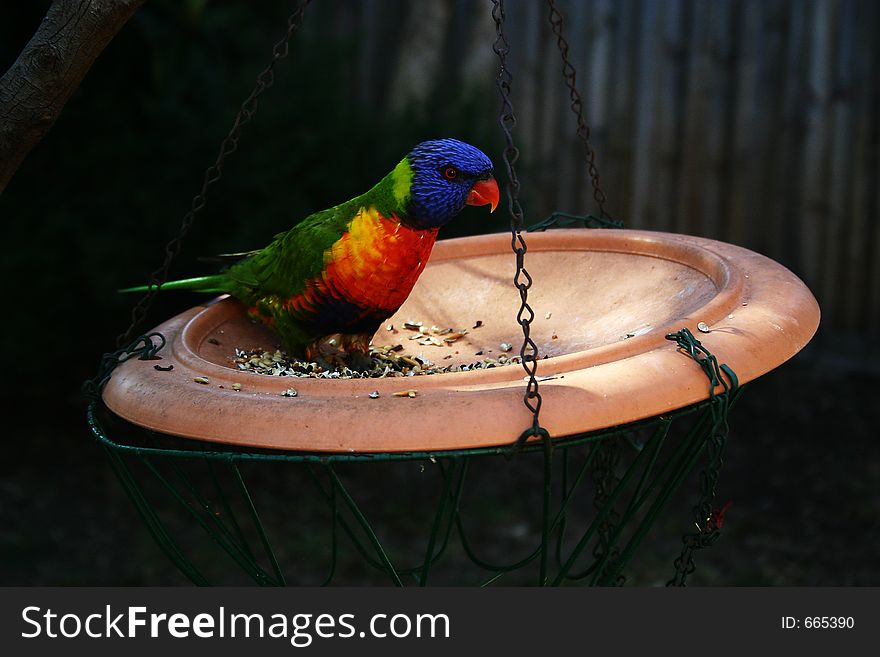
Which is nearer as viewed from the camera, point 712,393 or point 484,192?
point 712,393

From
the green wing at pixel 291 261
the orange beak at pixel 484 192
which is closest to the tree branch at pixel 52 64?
→ the green wing at pixel 291 261

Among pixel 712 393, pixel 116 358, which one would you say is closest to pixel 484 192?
pixel 712 393

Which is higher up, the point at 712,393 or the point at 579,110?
the point at 579,110

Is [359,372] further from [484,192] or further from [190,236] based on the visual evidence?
[190,236]

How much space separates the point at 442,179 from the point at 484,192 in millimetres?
85

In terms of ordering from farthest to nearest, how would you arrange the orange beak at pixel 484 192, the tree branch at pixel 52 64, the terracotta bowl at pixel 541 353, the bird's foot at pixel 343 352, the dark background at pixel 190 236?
the dark background at pixel 190 236
the bird's foot at pixel 343 352
the orange beak at pixel 484 192
the tree branch at pixel 52 64
the terracotta bowl at pixel 541 353

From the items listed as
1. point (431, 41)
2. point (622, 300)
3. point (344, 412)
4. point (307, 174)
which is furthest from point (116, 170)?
point (344, 412)

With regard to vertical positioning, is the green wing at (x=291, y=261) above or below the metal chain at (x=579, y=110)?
below

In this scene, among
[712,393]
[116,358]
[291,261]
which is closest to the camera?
[712,393]

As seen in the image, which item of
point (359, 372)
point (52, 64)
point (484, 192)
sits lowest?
point (359, 372)

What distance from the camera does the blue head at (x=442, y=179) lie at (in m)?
1.74

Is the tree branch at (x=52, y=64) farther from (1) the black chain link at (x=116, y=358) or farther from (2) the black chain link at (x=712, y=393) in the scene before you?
(2) the black chain link at (x=712, y=393)

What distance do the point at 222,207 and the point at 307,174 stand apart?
35cm

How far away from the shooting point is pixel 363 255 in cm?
179
